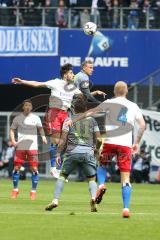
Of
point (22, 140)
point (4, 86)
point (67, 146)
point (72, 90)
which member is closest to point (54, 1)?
point (4, 86)

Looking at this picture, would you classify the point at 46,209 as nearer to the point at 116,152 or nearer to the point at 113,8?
the point at 116,152

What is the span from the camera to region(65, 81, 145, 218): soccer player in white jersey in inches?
706

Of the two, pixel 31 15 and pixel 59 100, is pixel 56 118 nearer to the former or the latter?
pixel 59 100

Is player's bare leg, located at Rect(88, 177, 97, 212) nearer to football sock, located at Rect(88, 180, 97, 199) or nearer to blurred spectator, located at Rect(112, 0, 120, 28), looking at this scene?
football sock, located at Rect(88, 180, 97, 199)

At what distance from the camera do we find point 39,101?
3472 centimetres

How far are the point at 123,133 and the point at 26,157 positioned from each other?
7.57 metres

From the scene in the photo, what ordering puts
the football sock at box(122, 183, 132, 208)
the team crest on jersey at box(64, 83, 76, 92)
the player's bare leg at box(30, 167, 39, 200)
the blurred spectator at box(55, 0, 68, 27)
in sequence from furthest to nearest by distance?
the blurred spectator at box(55, 0, 68, 27)
the player's bare leg at box(30, 167, 39, 200)
the team crest on jersey at box(64, 83, 76, 92)
the football sock at box(122, 183, 132, 208)

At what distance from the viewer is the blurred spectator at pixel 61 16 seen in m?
41.5

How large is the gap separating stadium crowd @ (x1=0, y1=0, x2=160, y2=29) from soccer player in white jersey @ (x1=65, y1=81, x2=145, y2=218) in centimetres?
2241

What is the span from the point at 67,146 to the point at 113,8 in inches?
888

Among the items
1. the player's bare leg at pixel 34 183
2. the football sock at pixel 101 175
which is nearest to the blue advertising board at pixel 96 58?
the player's bare leg at pixel 34 183

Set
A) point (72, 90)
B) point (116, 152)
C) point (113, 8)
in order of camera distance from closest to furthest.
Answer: point (116, 152) < point (72, 90) < point (113, 8)

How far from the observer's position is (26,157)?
25750mm

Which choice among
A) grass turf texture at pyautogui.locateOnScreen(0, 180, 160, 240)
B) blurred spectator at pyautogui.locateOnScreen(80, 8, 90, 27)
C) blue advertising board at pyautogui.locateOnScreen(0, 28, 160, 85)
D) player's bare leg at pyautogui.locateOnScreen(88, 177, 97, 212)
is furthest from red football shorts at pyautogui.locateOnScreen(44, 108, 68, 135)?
blue advertising board at pyautogui.locateOnScreen(0, 28, 160, 85)
